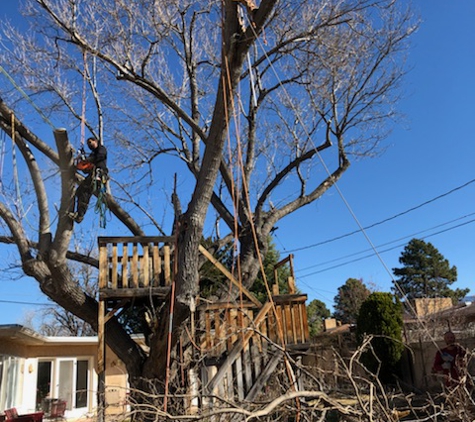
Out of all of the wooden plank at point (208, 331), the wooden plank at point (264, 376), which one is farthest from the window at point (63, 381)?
the wooden plank at point (264, 376)

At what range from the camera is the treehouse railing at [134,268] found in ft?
24.2

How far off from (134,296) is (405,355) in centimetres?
900

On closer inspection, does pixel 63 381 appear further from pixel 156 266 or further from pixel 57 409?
pixel 156 266

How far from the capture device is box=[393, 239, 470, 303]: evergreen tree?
37.8 m

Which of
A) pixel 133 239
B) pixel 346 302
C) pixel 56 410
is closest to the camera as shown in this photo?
pixel 133 239

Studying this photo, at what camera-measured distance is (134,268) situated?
7.60 metres

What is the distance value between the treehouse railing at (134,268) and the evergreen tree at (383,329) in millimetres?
7010

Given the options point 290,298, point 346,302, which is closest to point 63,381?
point 290,298

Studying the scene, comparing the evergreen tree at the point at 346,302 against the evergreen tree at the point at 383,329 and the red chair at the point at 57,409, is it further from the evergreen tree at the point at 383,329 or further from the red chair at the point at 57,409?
the red chair at the point at 57,409

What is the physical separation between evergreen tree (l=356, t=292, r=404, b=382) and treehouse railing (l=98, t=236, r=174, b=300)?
701cm

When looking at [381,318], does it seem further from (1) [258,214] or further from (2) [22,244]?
(2) [22,244]

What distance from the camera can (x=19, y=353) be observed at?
13516 mm

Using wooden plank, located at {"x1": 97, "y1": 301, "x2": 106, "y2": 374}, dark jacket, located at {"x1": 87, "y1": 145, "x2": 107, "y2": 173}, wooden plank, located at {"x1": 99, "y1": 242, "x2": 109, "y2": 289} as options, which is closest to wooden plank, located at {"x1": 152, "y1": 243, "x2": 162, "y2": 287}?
wooden plank, located at {"x1": 99, "y1": 242, "x2": 109, "y2": 289}

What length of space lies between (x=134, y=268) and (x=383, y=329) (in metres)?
8.49
